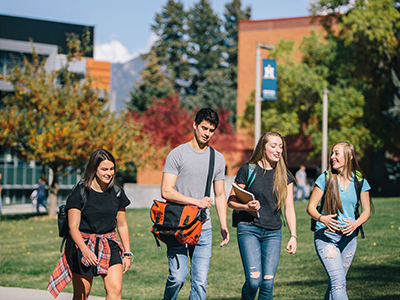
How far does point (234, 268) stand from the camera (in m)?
9.85

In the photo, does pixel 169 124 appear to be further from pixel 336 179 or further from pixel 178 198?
pixel 178 198

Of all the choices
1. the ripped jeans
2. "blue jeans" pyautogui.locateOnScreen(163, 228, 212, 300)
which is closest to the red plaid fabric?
"blue jeans" pyautogui.locateOnScreen(163, 228, 212, 300)

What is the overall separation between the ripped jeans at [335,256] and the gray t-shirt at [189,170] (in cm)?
118

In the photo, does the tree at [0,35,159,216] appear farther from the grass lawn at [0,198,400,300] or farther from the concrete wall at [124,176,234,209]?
the concrete wall at [124,176,234,209]

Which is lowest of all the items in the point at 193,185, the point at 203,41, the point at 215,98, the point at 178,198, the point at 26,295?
the point at 26,295

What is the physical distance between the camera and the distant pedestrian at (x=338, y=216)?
15.9ft

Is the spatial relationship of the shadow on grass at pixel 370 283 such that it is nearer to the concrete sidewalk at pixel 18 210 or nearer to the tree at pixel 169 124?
the concrete sidewalk at pixel 18 210

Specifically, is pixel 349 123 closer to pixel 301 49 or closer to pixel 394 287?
pixel 301 49

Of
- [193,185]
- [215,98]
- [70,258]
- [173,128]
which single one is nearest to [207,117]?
[193,185]

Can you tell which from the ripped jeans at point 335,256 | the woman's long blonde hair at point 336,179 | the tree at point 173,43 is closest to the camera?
the ripped jeans at point 335,256

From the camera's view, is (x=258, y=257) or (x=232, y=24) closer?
(x=258, y=257)

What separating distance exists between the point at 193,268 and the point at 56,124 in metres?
15.1

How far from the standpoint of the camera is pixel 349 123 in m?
28.3

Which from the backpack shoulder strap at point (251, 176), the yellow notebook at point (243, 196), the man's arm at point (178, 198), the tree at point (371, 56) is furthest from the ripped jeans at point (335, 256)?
the tree at point (371, 56)
